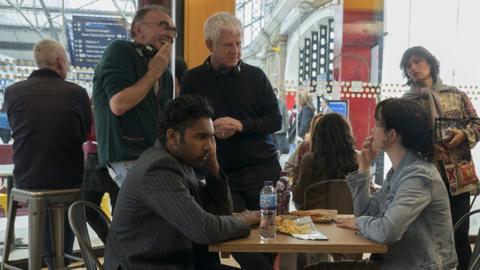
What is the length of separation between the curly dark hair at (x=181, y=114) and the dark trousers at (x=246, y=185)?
0.80 meters

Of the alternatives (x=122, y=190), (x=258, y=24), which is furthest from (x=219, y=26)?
(x=258, y=24)

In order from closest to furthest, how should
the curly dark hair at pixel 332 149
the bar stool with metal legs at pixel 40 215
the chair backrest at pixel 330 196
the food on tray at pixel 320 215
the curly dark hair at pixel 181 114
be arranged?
the curly dark hair at pixel 181 114 < the food on tray at pixel 320 215 < the bar stool with metal legs at pixel 40 215 < the chair backrest at pixel 330 196 < the curly dark hair at pixel 332 149

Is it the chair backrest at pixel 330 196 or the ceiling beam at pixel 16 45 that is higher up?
the ceiling beam at pixel 16 45

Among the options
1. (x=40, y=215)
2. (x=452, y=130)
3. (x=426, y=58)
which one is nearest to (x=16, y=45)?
(x=40, y=215)

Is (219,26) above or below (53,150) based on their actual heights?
above

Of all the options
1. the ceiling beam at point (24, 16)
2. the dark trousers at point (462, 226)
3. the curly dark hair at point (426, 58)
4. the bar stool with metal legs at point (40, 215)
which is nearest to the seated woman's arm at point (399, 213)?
the dark trousers at point (462, 226)

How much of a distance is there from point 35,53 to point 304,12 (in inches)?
94.5

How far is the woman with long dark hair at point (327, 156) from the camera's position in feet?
9.57

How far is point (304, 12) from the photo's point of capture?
445 centimetres

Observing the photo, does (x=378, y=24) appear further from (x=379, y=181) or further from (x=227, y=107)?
(x=227, y=107)

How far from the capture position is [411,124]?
1.98 m

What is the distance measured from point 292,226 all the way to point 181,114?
25.0 inches

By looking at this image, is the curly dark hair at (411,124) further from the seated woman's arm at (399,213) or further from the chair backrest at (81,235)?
the chair backrest at (81,235)

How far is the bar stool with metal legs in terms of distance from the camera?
267 cm
